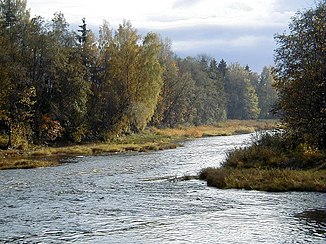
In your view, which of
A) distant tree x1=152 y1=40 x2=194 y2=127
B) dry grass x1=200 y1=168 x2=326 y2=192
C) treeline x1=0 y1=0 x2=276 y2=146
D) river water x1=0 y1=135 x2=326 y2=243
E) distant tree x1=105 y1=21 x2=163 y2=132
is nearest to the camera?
river water x1=0 y1=135 x2=326 y2=243

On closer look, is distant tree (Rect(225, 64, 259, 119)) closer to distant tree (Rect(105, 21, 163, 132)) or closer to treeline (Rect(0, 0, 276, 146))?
treeline (Rect(0, 0, 276, 146))

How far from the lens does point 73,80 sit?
64.9 meters

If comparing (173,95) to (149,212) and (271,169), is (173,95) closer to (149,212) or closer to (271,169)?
(271,169)

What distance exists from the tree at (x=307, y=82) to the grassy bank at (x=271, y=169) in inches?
69.0

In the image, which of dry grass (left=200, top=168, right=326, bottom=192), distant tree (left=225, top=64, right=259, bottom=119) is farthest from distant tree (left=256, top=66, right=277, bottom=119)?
dry grass (left=200, top=168, right=326, bottom=192)

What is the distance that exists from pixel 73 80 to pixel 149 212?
46.0 meters

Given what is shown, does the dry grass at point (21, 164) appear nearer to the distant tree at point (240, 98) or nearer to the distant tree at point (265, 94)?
the distant tree at point (240, 98)

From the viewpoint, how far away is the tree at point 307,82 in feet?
116

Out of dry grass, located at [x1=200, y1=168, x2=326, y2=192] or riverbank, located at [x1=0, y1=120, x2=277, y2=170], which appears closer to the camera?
dry grass, located at [x1=200, y1=168, x2=326, y2=192]

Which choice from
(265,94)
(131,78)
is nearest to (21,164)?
(131,78)

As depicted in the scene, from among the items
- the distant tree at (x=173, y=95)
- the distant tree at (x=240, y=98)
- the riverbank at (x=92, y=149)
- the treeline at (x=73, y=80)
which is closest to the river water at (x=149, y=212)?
the riverbank at (x=92, y=149)

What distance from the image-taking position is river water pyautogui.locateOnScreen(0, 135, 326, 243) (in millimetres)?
16891

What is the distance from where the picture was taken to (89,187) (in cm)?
3005

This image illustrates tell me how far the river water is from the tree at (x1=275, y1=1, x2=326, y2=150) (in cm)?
981
